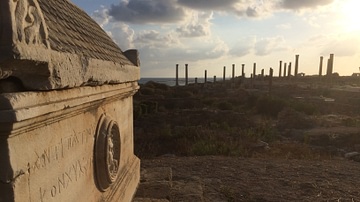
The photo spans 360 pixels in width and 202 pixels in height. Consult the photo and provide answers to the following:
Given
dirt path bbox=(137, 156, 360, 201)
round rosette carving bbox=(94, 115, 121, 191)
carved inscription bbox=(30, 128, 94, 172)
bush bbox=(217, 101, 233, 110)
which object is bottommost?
bush bbox=(217, 101, 233, 110)

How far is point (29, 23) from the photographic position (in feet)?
5.58

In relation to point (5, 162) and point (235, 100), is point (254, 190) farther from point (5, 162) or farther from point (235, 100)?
point (235, 100)

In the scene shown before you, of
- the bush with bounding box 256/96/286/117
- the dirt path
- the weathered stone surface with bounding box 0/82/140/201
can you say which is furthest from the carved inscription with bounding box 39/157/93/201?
the bush with bounding box 256/96/286/117

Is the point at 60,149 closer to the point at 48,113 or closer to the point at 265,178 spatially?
the point at 48,113

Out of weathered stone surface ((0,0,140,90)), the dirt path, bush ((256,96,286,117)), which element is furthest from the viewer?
bush ((256,96,286,117))

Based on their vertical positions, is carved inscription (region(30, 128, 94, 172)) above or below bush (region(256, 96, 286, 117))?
above

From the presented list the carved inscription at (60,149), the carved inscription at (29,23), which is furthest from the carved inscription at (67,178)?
the carved inscription at (29,23)

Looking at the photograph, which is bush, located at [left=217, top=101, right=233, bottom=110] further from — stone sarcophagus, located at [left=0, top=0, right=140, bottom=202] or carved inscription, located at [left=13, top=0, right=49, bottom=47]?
carved inscription, located at [left=13, top=0, right=49, bottom=47]

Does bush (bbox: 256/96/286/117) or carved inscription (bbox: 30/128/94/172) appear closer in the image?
carved inscription (bbox: 30/128/94/172)

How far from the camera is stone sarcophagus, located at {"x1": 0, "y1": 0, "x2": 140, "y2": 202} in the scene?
156cm

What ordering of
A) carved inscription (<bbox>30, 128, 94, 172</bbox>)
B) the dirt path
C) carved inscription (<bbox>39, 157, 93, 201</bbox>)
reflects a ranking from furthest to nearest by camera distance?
the dirt path
carved inscription (<bbox>39, 157, 93, 201</bbox>)
carved inscription (<bbox>30, 128, 94, 172</bbox>)

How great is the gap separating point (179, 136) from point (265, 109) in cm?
1113

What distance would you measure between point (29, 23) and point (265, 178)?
5.88 metres

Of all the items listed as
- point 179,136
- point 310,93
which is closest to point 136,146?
point 179,136
